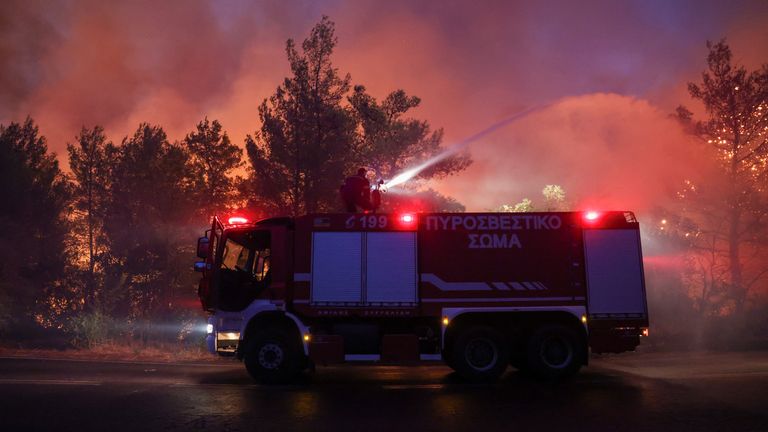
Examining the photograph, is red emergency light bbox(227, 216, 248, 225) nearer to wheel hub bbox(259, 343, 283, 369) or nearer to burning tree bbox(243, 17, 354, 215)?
wheel hub bbox(259, 343, 283, 369)

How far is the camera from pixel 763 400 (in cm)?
677

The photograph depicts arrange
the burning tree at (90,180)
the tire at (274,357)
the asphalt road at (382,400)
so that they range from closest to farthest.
A: the asphalt road at (382,400) < the tire at (274,357) < the burning tree at (90,180)

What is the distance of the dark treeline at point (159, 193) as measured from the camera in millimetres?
18656

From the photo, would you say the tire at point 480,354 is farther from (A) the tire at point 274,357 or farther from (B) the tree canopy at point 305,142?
(B) the tree canopy at point 305,142

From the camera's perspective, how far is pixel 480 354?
856 centimetres

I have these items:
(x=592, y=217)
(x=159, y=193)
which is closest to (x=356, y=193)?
(x=592, y=217)

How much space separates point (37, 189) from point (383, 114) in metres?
18.0

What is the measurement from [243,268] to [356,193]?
269cm

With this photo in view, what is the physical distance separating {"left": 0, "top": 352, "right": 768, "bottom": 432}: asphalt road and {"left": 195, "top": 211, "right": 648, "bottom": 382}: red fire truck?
569 mm

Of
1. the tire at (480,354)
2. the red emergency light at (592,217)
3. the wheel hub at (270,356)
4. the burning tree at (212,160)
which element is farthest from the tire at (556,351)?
the burning tree at (212,160)

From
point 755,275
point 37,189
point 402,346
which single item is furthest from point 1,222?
point 755,275

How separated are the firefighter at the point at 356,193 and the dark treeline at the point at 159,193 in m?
8.73

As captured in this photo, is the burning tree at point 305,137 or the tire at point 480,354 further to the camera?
the burning tree at point 305,137

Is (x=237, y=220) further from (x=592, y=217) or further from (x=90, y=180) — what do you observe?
(x=90, y=180)
